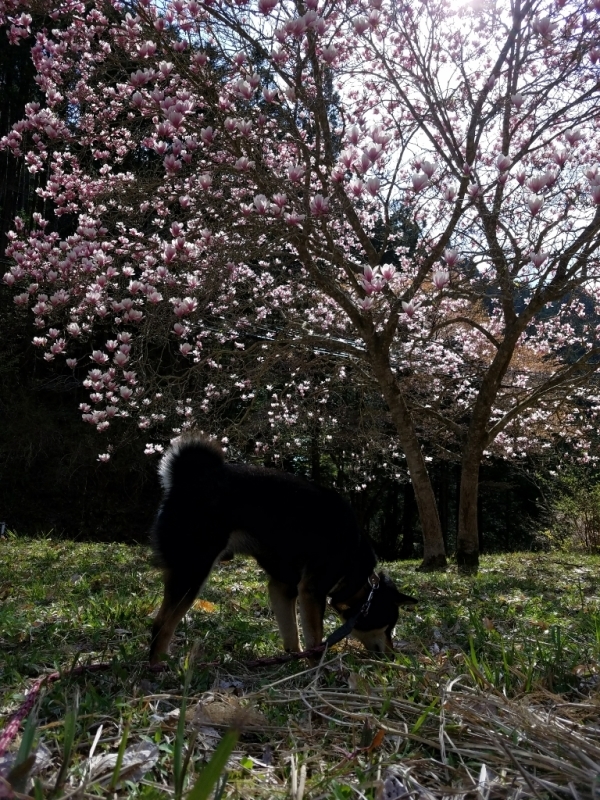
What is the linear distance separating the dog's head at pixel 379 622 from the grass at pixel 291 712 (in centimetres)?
11

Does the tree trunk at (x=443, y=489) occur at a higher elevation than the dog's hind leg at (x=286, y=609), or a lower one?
higher

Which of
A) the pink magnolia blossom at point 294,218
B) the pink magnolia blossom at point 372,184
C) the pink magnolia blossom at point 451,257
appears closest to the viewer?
the pink magnolia blossom at point 372,184

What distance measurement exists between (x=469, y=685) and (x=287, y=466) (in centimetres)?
1625

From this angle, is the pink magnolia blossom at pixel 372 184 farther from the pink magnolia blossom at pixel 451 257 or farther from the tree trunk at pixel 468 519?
the tree trunk at pixel 468 519

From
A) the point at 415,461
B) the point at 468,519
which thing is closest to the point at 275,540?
the point at 415,461

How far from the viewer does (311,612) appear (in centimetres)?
374

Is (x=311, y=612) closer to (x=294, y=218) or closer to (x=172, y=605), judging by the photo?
(x=172, y=605)

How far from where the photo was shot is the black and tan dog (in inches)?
136

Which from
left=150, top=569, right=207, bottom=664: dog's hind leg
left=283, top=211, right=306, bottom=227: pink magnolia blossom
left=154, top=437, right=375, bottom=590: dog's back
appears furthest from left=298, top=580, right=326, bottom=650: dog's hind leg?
left=283, top=211, right=306, bottom=227: pink magnolia blossom

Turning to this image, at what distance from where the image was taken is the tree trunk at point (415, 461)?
26.5 ft

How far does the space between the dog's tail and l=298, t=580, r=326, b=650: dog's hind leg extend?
91 centimetres

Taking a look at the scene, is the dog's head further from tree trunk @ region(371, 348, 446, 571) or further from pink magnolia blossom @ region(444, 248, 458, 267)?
tree trunk @ region(371, 348, 446, 571)

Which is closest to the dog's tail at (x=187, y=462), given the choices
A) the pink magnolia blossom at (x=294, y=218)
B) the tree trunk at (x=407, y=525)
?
the pink magnolia blossom at (x=294, y=218)

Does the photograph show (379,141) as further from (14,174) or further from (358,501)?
(358,501)
